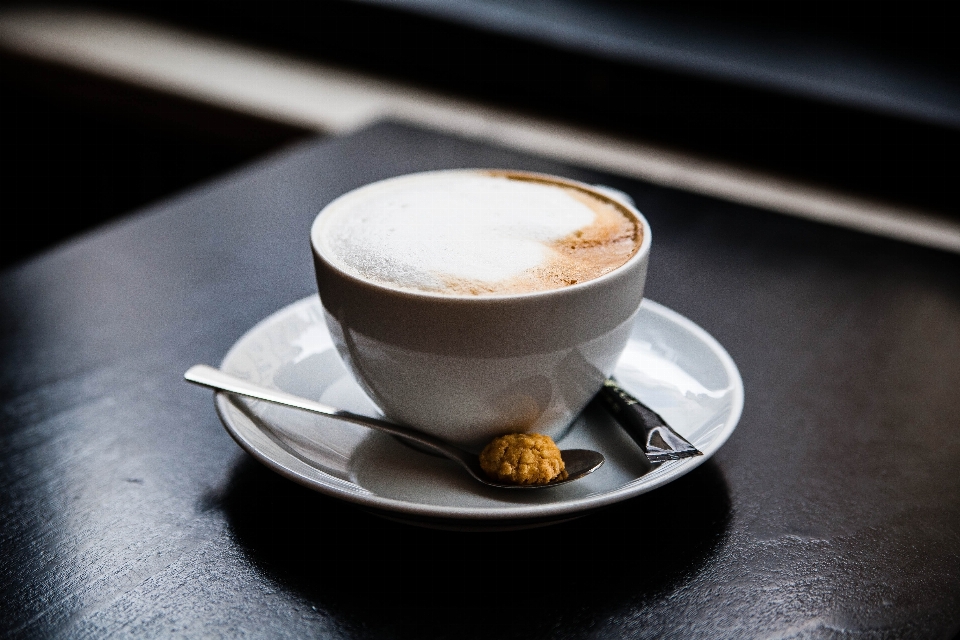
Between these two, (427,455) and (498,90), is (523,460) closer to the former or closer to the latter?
(427,455)

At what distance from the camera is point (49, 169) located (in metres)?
2.46

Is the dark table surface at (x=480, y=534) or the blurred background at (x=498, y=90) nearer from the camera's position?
the dark table surface at (x=480, y=534)

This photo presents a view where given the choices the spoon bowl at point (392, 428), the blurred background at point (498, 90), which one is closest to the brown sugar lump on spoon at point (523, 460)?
the spoon bowl at point (392, 428)

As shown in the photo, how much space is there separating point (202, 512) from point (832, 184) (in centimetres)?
146

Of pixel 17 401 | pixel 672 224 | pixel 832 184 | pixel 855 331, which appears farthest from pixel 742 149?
pixel 17 401

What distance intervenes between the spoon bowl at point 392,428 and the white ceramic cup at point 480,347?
0.01 m

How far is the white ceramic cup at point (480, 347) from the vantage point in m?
0.49

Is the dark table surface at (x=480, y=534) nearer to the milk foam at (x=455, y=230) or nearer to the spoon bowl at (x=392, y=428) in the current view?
the spoon bowl at (x=392, y=428)

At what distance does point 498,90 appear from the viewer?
80.0 inches

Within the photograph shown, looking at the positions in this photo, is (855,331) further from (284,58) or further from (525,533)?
(284,58)

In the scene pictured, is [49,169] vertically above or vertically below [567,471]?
below

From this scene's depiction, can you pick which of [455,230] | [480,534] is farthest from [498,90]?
[480,534]

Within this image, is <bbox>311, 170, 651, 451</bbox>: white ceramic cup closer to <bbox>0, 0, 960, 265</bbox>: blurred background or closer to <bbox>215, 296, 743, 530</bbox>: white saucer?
<bbox>215, 296, 743, 530</bbox>: white saucer

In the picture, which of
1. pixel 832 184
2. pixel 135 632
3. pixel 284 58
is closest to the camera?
pixel 135 632
